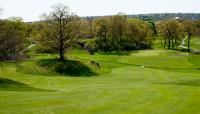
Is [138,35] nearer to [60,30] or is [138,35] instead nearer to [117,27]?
[117,27]

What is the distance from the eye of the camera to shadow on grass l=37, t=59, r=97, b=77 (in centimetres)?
6569

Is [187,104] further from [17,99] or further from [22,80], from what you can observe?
[22,80]

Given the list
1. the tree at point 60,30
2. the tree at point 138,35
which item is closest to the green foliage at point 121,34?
the tree at point 138,35

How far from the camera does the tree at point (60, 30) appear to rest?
71750 millimetres

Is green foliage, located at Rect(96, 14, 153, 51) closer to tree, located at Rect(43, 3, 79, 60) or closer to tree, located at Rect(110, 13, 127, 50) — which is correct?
tree, located at Rect(110, 13, 127, 50)

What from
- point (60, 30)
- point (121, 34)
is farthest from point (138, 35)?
point (60, 30)

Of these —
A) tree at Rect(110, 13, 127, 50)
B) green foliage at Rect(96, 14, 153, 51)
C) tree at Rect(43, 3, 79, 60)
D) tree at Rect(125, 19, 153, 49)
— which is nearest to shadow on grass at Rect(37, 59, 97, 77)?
tree at Rect(43, 3, 79, 60)

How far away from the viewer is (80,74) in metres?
65.9

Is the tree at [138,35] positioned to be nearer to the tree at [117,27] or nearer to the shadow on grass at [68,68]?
the tree at [117,27]

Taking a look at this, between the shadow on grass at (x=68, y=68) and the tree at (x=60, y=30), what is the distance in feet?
13.1

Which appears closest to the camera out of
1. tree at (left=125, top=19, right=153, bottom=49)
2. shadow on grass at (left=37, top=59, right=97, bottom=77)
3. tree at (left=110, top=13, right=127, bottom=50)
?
shadow on grass at (left=37, top=59, right=97, bottom=77)

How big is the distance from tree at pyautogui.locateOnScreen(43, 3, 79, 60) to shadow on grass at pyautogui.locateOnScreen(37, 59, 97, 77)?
13.1 ft

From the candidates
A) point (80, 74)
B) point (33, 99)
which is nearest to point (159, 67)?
point (80, 74)

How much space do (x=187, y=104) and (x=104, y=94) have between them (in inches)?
266
